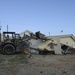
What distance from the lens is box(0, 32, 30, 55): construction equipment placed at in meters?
26.7

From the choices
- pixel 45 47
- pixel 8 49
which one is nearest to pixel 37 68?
pixel 8 49

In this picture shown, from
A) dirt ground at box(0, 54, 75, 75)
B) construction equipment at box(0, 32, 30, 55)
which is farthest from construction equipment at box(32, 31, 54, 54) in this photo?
dirt ground at box(0, 54, 75, 75)

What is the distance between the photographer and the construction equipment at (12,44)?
26.7m

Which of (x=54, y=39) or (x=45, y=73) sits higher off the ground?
(x=54, y=39)

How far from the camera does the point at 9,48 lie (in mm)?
26734

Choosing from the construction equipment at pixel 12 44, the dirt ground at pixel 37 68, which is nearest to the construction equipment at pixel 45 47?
the construction equipment at pixel 12 44

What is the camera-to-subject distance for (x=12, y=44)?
27000mm

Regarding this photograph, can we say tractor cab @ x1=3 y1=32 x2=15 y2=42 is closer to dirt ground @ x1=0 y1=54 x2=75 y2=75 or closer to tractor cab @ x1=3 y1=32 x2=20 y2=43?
tractor cab @ x1=3 y1=32 x2=20 y2=43

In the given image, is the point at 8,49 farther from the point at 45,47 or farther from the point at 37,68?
the point at 37,68

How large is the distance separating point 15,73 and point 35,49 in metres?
15.0

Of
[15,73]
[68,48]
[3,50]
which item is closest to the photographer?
[15,73]

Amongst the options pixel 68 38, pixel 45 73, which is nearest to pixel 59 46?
pixel 68 38

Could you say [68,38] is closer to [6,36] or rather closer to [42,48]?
[42,48]

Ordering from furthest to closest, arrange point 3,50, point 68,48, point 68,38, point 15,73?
point 68,38
point 68,48
point 3,50
point 15,73
